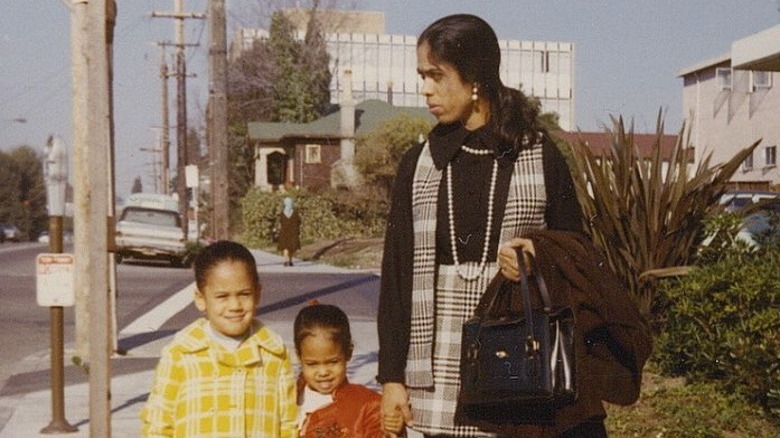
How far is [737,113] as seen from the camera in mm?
38188

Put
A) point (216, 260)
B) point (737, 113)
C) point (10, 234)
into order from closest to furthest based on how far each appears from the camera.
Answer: point (216, 260) → point (737, 113) → point (10, 234)

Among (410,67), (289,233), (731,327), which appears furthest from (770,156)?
(410,67)

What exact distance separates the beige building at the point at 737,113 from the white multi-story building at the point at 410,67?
1802 inches

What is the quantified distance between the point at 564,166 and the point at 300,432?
1.43 metres

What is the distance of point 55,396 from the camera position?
7.79 meters

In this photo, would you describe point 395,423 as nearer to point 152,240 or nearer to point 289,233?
point 289,233

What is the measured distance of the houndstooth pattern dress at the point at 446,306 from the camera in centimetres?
323

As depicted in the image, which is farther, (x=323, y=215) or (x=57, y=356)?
(x=323, y=215)

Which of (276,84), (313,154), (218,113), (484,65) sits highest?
(276,84)

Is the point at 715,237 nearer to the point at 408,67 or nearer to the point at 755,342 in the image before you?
the point at 755,342

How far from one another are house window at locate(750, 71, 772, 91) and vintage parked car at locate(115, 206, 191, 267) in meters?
18.7

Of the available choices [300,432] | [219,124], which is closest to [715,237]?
[300,432]

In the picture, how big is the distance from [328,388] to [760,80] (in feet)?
115

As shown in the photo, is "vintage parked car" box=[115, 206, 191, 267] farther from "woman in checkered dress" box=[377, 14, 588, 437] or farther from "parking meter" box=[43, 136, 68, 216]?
"woman in checkered dress" box=[377, 14, 588, 437]
